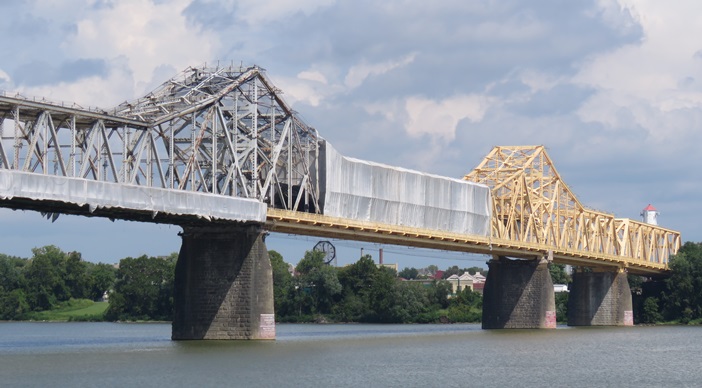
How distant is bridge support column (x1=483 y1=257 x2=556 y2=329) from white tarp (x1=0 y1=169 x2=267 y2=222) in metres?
51.1

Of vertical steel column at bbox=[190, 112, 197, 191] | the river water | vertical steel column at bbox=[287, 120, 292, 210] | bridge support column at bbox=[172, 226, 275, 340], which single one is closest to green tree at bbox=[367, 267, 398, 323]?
the river water

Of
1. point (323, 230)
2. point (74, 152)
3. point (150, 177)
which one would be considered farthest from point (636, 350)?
point (74, 152)

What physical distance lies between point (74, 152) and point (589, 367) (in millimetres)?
34823

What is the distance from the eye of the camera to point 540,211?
147m

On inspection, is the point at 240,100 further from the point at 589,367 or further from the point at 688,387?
the point at 688,387

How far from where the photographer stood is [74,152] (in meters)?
76.9

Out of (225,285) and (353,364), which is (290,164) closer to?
(225,285)

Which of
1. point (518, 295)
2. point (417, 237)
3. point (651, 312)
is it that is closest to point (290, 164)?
point (417, 237)

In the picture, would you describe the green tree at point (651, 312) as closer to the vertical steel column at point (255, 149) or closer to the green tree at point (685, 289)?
the green tree at point (685, 289)

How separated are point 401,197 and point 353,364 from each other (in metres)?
41.9

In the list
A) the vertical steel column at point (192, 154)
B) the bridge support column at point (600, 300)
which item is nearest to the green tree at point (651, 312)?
the bridge support column at point (600, 300)

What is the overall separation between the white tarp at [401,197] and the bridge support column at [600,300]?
35331 mm

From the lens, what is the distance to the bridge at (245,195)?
257 feet

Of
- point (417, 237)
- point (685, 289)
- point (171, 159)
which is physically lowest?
point (685, 289)
